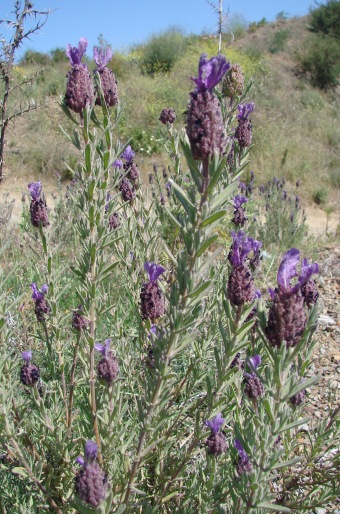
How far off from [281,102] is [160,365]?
46.6 feet

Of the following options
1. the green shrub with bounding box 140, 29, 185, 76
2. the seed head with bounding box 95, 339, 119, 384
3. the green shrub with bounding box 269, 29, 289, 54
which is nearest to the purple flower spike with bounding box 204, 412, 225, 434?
the seed head with bounding box 95, 339, 119, 384

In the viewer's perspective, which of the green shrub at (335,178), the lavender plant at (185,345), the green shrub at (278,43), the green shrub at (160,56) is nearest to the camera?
the lavender plant at (185,345)

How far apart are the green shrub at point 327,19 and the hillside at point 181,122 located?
23.9ft

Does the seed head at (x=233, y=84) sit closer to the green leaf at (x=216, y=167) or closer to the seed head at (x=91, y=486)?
the green leaf at (x=216, y=167)

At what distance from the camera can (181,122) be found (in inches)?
280

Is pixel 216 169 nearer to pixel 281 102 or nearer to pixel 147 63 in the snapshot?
pixel 281 102

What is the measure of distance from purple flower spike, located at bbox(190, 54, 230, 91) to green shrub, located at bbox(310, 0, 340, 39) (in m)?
24.6

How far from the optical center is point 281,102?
13.9 meters

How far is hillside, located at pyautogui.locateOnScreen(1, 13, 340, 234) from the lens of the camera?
9.04 m

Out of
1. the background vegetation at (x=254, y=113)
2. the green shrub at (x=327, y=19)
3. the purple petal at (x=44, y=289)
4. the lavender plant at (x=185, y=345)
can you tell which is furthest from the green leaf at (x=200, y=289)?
the green shrub at (x=327, y=19)

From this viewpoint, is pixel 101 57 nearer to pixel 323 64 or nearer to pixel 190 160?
pixel 190 160

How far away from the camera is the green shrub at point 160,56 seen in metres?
15.7

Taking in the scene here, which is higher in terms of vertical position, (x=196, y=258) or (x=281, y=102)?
(x=281, y=102)

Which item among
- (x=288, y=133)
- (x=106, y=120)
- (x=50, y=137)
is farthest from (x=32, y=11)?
(x=288, y=133)
